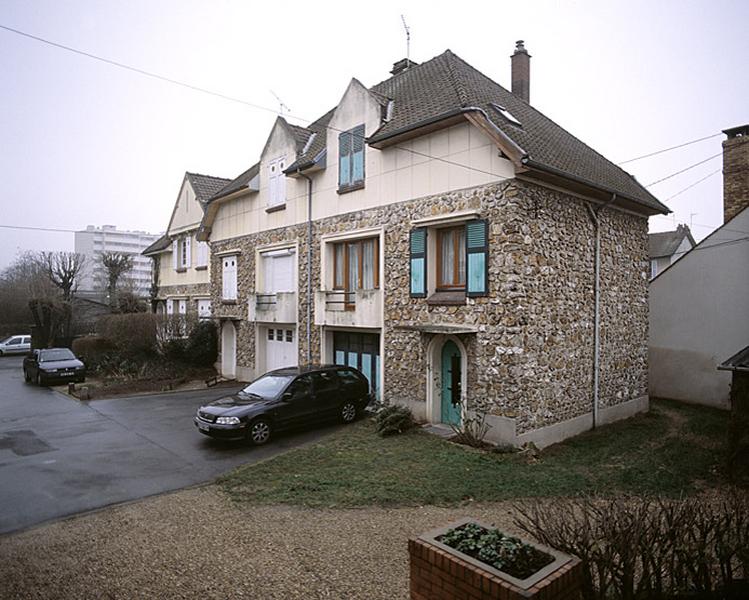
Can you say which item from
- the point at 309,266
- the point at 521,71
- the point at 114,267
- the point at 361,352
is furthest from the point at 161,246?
the point at 521,71

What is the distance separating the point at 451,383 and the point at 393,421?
5.80ft

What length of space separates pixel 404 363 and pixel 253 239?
9398mm

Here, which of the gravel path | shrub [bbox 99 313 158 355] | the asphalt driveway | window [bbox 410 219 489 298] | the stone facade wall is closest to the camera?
the gravel path

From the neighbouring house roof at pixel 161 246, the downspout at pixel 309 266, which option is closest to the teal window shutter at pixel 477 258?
the downspout at pixel 309 266

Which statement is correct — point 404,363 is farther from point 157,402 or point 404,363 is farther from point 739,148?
point 739,148

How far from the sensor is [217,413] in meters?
11.0

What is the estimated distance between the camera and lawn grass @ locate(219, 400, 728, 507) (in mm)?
7891

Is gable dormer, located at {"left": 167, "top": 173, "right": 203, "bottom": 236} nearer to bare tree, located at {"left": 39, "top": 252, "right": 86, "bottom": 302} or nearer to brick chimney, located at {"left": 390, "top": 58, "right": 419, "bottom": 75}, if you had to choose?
brick chimney, located at {"left": 390, "top": 58, "right": 419, "bottom": 75}

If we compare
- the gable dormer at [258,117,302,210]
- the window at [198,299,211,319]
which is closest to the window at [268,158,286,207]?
the gable dormer at [258,117,302,210]

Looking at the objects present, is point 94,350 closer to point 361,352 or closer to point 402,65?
point 361,352

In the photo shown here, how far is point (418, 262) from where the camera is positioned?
40.8 ft

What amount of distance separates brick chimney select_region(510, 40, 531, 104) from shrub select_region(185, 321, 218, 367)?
1643 centimetres

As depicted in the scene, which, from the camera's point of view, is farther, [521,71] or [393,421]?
[521,71]

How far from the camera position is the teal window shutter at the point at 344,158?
1464cm
